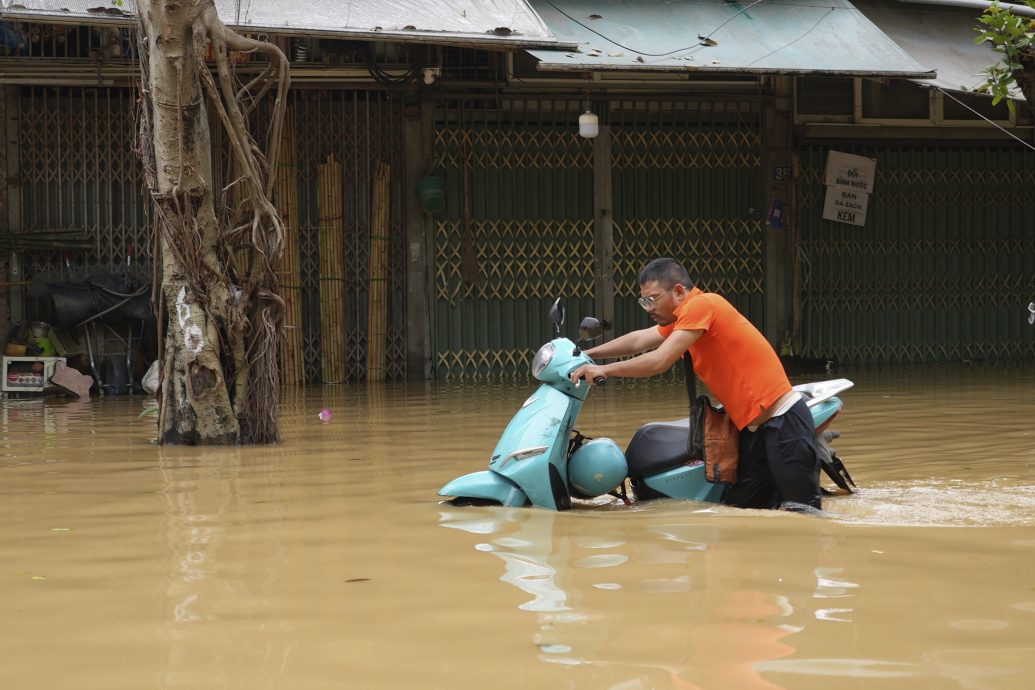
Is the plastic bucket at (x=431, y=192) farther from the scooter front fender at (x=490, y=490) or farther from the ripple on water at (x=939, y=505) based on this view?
the scooter front fender at (x=490, y=490)

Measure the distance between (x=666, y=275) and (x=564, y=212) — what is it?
7.86 meters

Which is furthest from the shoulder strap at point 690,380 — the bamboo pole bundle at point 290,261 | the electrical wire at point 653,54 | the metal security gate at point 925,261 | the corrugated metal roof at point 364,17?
the metal security gate at point 925,261

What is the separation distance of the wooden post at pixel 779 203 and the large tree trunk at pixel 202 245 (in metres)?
7.21

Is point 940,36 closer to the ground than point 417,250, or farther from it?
farther from it

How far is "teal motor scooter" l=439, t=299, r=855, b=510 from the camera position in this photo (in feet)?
14.7

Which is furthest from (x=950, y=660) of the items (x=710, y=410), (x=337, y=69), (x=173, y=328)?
(x=337, y=69)

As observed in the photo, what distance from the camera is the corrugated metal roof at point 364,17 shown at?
8750mm

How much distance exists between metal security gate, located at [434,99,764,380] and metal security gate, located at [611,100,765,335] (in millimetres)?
12

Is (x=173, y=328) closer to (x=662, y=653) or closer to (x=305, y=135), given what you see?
(x=662, y=653)

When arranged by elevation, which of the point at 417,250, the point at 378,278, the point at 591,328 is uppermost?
the point at 417,250

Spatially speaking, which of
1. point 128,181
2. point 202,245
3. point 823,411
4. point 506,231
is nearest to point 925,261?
point 506,231

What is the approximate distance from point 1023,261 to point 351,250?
23.7 ft

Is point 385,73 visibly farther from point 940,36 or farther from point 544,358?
point 544,358

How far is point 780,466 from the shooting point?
450 cm
